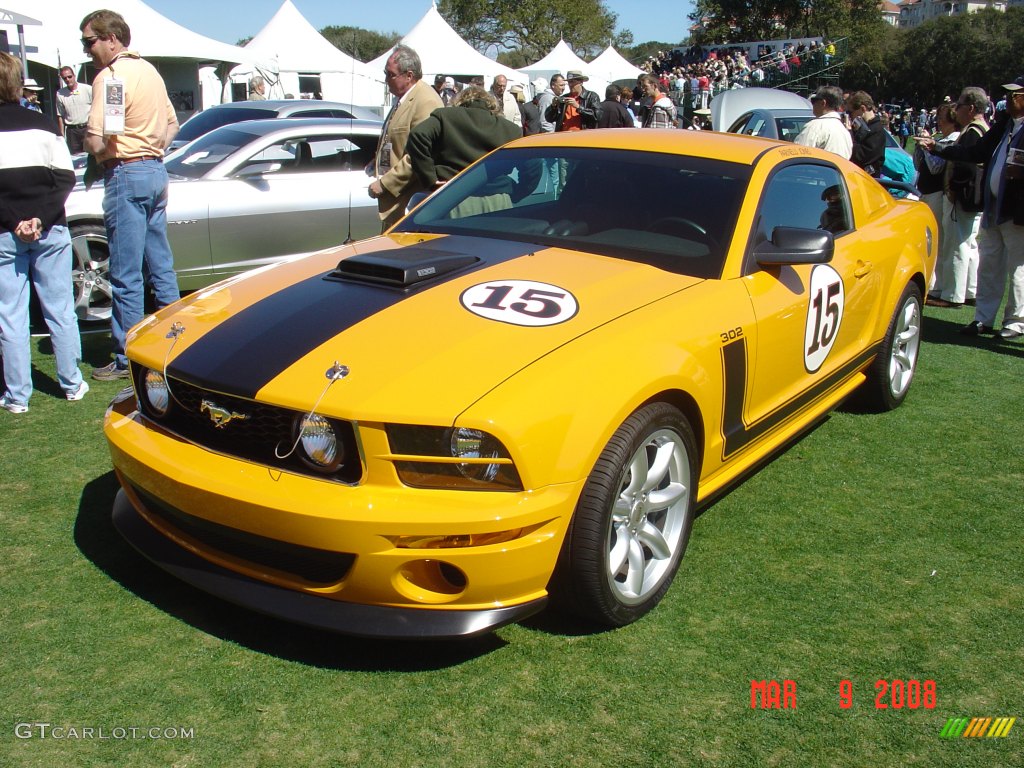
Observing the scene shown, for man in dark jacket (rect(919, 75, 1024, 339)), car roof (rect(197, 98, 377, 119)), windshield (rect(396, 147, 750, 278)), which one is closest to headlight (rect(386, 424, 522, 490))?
windshield (rect(396, 147, 750, 278))

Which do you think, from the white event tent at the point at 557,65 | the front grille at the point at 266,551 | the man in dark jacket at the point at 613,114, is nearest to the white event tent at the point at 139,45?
the man in dark jacket at the point at 613,114

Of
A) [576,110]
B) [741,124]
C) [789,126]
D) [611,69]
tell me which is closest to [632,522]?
[576,110]

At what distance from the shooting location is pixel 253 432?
8.45 ft

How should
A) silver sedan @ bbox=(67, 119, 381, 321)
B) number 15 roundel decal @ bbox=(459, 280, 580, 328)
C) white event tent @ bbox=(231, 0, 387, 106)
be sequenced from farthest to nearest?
white event tent @ bbox=(231, 0, 387, 106)
silver sedan @ bbox=(67, 119, 381, 321)
number 15 roundel decal @ bbox=(459, 280, 580, 328)

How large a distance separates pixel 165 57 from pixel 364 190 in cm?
1388

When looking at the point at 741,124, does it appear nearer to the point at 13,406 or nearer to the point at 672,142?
the point at 672,142

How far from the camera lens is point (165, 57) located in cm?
1869

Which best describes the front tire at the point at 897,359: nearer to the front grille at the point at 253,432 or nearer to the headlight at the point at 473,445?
the headlight at the point at 473,445

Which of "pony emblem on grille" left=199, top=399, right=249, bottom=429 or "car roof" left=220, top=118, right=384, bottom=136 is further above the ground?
"car roof" left=220, top=118, right=384, bottom=136

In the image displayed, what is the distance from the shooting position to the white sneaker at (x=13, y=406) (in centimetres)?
467

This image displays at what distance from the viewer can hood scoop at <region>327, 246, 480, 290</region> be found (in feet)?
10.1

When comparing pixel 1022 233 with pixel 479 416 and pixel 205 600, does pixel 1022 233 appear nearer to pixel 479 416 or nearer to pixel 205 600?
pixel 479 416

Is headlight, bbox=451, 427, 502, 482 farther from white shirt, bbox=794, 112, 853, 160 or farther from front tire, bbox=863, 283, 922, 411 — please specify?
white shirt, bbox=794, 112, 853, 160

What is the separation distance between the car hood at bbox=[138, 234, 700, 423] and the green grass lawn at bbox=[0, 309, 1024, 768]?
81 centimetres
